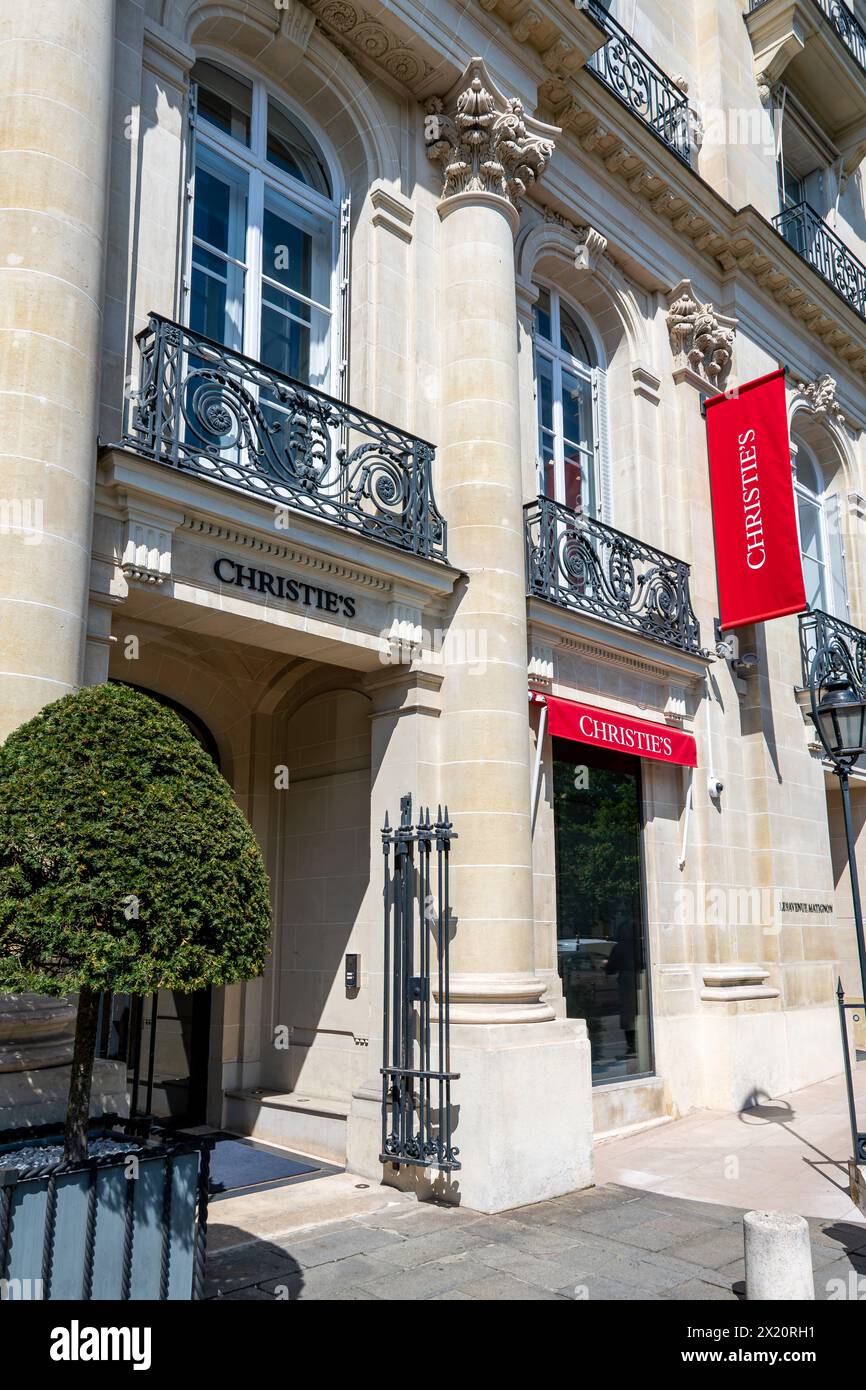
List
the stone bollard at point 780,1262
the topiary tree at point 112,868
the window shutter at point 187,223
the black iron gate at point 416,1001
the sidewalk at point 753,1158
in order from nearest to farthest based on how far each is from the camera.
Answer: the topiary tree at point 112,868 → the stone bollard at point 780,1262 → the black iron gate at point 416,1001 → the sidewalk at point 753,1158 → the window shutter at point 187,223

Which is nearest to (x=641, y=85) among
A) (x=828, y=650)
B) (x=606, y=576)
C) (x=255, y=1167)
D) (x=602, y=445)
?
(x=602, y=445)

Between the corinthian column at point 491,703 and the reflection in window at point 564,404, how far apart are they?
1.98m

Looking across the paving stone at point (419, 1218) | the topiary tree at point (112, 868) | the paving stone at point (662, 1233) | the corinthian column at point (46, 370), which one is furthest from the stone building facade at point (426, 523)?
the topiary tree at point (112, 868)

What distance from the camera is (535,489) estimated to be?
10.6 metres

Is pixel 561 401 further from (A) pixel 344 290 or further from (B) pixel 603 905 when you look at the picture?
(B) pixel 603 905

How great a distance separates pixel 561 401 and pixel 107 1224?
998 cm

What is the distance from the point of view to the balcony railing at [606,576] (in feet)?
34.0

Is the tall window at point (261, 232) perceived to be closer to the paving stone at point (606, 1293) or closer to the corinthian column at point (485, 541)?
the corinthian column at point (485, 541)

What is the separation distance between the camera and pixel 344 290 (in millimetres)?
9758

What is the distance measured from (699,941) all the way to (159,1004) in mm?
5757

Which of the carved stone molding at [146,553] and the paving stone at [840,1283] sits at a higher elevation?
the carved stone molding at [146,553]
